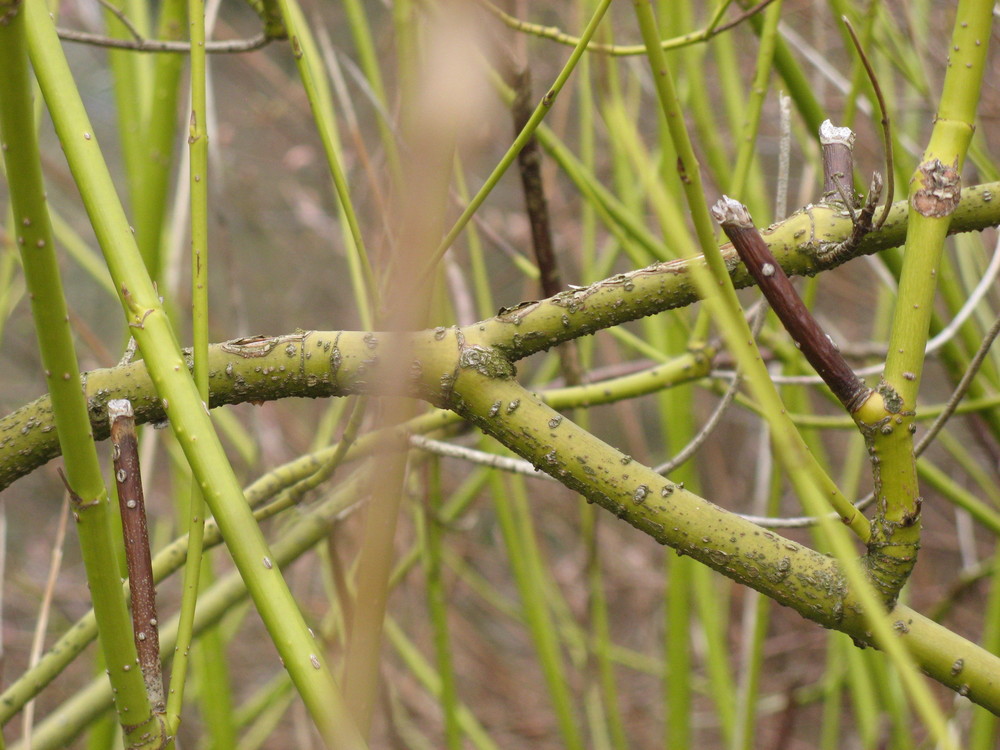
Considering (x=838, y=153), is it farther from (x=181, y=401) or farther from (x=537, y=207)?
(x=537, y=207)

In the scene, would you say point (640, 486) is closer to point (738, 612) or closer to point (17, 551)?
point (738, 612)

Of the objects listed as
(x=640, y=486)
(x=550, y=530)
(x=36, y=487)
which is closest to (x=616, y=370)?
(x=640, y=486)

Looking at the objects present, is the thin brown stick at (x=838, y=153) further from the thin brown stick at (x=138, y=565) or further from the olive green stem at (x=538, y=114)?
the thin brown stick at (x=138, y=565)

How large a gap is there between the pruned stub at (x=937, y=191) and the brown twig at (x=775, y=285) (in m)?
0.08

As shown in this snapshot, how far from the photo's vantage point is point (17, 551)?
2607 mm

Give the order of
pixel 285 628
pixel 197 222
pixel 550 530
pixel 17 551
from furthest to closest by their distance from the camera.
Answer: pixel 17 551 < pixel 550 530 < pixel 197 222 < pixel 285 628

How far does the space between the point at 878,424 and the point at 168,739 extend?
0.29m

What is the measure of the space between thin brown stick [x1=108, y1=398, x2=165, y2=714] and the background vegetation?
24 millimetres

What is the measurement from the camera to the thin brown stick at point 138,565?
0.34 meters

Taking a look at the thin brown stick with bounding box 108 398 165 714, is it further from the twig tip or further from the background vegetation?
the twig tip

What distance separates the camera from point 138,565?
34 centimetres

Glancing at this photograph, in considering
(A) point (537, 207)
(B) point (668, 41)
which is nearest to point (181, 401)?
(B) point (668, 41)

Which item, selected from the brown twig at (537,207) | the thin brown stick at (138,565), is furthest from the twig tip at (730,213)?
the brown twig at (537,207)

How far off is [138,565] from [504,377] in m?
0.17
